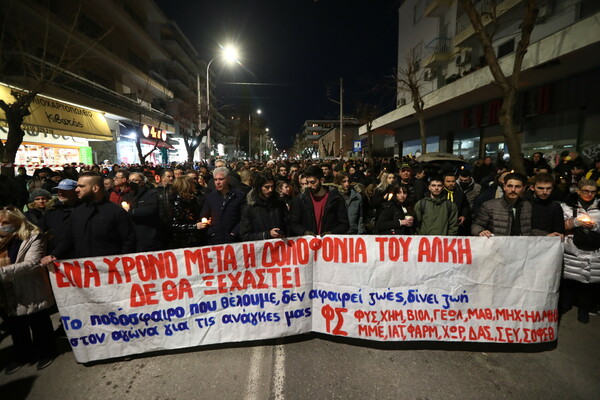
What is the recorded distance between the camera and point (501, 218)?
3732 mm

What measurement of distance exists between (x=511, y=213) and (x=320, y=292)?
258 cm

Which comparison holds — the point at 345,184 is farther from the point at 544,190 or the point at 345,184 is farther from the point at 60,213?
the point at 60,213

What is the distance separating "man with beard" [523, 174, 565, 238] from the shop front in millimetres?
16983

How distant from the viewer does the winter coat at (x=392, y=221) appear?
178 inches

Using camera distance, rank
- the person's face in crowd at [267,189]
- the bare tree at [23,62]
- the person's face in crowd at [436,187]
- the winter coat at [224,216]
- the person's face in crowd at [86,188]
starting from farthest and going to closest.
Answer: the bare tree at [23,62] < the winter coat at [224,216] < the person's face in crowd at [436,187] < the person's face in crowd at [267,189] < the person's face in crowd at [86,188]

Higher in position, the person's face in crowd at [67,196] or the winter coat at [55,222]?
the person's face in crowd at [67,196]

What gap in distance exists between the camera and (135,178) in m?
5.14

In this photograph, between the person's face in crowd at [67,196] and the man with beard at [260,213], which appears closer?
the person's face in crowd at [67,196]

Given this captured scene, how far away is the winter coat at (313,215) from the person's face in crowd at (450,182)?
205cm

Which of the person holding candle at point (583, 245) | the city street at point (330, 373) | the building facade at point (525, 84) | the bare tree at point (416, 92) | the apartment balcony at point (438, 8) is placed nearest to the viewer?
the city street at point (330, 373)

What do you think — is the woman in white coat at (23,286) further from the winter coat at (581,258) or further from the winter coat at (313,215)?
the winter coat at (581,258)

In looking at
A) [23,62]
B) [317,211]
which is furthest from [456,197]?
[23,62]

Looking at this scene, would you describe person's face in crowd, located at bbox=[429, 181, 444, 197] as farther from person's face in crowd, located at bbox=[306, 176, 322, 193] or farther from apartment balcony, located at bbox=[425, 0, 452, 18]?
apartment balcony, located at bbox=[425, 0, 452, 18]

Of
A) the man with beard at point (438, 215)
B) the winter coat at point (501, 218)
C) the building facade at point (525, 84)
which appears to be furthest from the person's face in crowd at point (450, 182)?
the building facade at point (525, 84)
